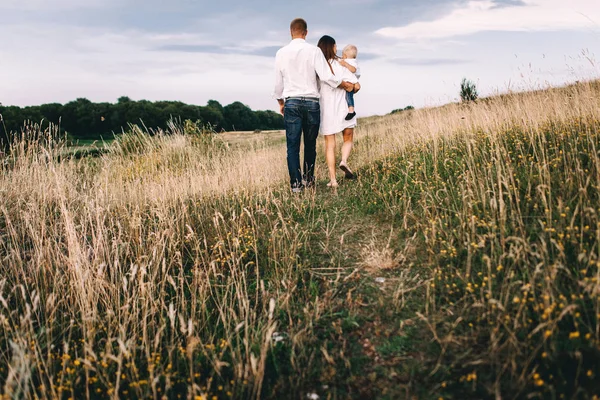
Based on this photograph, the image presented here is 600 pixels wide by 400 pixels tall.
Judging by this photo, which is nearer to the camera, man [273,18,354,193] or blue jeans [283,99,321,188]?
man [273,18,354,193]

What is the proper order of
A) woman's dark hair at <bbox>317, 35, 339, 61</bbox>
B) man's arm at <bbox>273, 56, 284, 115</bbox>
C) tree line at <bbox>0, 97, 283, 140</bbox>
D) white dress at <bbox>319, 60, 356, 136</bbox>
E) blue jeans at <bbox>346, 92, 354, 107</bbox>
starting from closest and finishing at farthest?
man's arm at <bbox>273, 56, 284, 115</bbox> < woman's dark hair at <bbox>317, 35, 339, 61</bbox> < white dress at <bbox>319, 60, 356, 136</bbox> < blue jeans at <bbox>346, 92, 354, 107</bbox> < tree line at <bbox>0, 97, 283, 140</bbox>

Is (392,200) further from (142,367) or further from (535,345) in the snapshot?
(142,367)

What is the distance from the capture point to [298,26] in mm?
5766

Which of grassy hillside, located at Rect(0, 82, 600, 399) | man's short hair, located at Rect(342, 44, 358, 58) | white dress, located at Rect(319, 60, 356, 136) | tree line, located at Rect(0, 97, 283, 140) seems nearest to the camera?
grassy hillside, located at Rect(0, 82, 600, 399)

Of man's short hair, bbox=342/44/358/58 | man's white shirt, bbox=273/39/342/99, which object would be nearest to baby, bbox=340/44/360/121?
man's short hair, bbox=342/44/358/58

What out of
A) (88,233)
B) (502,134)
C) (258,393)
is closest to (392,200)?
(502,134)

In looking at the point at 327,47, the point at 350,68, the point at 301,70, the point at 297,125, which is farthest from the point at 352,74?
the point at 297,125

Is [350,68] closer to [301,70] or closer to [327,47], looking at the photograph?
[327,47]

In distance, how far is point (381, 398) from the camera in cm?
224

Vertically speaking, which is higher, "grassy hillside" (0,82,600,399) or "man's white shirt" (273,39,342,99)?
"man's white shirt" (273,39,342,99)

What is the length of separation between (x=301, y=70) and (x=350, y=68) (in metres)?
1.12

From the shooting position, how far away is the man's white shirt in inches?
226

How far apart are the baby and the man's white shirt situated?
0.48m

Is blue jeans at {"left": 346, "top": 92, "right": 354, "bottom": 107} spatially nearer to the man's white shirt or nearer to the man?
the man
